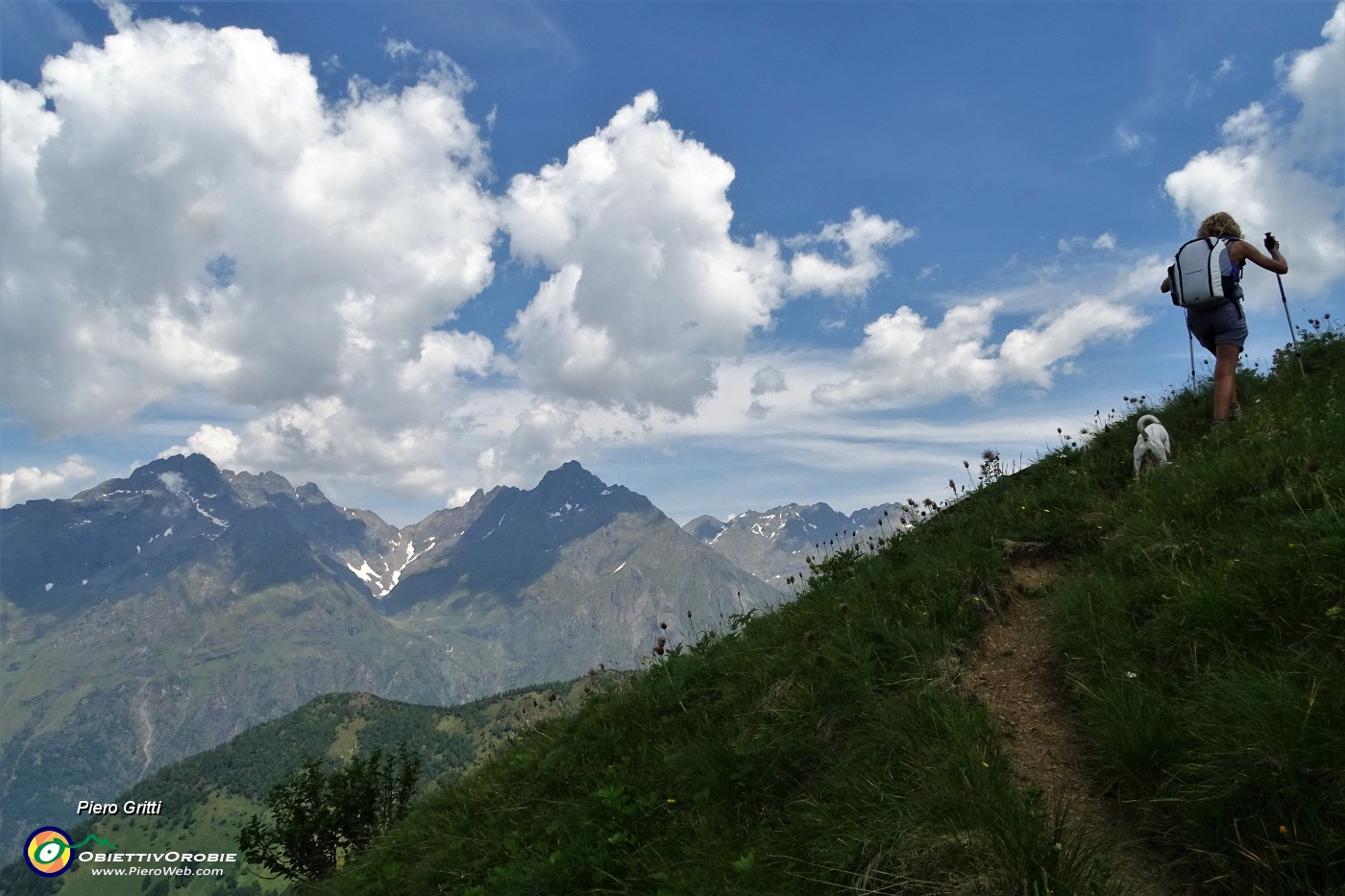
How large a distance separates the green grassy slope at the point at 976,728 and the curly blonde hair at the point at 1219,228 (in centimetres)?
238

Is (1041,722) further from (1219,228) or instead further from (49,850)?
(49,850)

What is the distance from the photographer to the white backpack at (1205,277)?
33.2 ft

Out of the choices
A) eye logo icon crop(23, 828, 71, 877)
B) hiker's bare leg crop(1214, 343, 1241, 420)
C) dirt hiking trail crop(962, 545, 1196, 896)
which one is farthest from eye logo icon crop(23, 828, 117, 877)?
hiker's bare leg crop(1214, 343, 1241, 420)

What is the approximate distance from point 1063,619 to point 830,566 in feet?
14.2

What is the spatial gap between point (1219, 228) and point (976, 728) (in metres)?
9.65

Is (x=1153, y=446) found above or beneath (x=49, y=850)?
above

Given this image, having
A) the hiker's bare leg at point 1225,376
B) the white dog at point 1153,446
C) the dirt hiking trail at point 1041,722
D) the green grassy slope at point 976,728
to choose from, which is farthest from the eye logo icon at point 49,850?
the hiker's bare leg at point 1225,376

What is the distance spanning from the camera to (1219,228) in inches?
412

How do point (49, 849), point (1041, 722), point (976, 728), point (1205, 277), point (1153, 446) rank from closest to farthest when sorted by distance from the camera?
point (976, 728) < point (1041, 722) < point (1153, 446) < point (1205, 277) < point (49, 849)

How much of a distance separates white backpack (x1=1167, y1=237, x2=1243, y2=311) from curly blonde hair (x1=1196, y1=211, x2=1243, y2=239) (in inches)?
3.7

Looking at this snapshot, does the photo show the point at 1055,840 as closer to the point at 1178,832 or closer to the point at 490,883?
the point at 1178,832

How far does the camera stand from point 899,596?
7551mm

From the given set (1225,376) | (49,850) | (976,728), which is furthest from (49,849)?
(1225,376)

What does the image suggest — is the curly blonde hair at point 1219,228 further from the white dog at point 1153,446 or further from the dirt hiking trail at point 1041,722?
the dirt hiking trail at point 1041,722
